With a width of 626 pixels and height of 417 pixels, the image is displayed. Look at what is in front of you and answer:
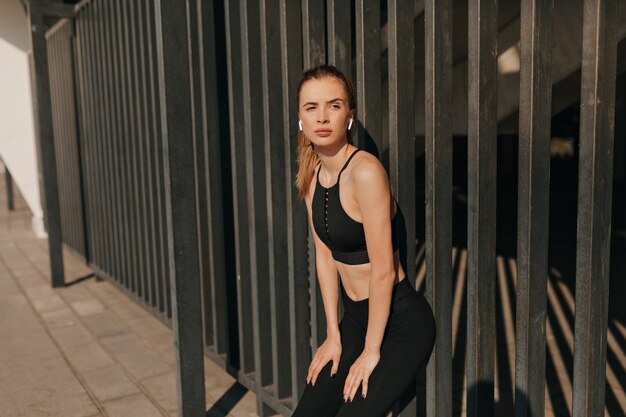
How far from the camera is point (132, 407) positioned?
4.48 m

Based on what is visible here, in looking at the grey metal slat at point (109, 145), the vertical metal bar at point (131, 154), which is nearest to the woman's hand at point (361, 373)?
the vertical metal bar at point (131, 154)

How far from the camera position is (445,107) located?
2.73 meters

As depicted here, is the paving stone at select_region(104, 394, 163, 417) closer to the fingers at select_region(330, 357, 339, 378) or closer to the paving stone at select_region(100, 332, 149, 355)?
the paving stone at select_region(100, 332, 149, 355)

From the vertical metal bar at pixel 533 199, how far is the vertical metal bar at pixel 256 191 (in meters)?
1.96

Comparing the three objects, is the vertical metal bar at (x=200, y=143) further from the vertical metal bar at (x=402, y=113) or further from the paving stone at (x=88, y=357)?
the vertical metal bar at (x=402, y=113)

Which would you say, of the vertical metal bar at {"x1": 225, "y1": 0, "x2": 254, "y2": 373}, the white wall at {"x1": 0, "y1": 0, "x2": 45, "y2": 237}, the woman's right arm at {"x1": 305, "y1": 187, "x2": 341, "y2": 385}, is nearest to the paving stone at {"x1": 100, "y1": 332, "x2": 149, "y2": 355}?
the vertical metal bar at {"x1": 225, "y1": 0, "x2": 254, "y2": 373}

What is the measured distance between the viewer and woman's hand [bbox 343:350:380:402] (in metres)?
2.55

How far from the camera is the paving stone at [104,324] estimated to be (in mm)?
6219

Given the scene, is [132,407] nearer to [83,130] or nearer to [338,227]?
[338,227]

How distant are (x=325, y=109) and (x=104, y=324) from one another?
476cm

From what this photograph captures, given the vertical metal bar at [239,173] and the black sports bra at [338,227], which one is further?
the vertical metal bar at [239,173]

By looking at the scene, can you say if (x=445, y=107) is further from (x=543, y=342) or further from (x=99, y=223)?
(x=99, y=223)

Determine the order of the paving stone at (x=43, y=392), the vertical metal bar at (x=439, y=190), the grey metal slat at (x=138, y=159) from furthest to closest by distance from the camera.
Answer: the grey metal slat at (x=138, y=159) < the paving stone at (x=43, y=392) < the vertical metal bar at (x=439, y=190)

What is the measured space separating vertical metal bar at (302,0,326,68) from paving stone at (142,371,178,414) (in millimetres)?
2620
